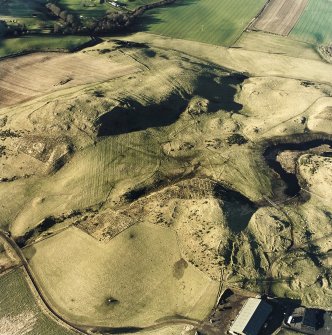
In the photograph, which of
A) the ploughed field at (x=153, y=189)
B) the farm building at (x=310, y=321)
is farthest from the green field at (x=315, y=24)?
the farm building at (x=310, y=321)

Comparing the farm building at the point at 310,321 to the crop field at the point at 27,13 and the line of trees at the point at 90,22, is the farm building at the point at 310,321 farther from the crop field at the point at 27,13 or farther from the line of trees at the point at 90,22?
the crop field at the point at 27,13

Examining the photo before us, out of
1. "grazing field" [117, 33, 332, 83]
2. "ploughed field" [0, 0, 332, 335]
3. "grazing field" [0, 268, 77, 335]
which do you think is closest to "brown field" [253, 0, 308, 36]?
"grazing field" [117, 33, 332, 83]

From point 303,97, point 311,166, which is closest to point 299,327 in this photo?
point 311,166

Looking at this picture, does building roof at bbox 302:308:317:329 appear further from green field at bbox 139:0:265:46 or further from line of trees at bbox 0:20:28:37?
line of trees at bbox 0:20:28:37

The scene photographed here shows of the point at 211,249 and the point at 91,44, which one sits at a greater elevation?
the point at 91,44

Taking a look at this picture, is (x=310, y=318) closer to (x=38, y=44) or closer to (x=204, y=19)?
(x=38, y=44)

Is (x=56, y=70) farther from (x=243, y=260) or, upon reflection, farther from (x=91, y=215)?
(x=243, y=260)
